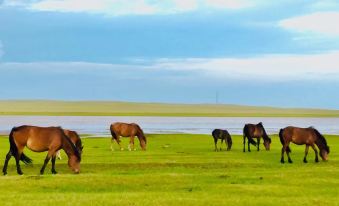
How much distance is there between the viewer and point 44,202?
1625cm

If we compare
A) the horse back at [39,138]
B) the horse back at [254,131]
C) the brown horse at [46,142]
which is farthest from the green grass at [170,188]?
the horse back at [254,131]

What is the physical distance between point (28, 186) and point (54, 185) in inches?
35.8

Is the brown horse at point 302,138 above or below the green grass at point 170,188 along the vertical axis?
above

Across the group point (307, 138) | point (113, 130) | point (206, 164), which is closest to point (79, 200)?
point (206, 164)

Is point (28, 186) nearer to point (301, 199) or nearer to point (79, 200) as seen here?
point (79, 200)

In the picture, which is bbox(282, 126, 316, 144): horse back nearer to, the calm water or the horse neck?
the horse neck

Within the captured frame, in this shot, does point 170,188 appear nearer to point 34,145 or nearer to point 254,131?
point 34,145

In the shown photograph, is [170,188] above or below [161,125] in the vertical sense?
below

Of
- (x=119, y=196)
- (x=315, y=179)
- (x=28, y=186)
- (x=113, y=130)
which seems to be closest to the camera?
(x=119, y=196)

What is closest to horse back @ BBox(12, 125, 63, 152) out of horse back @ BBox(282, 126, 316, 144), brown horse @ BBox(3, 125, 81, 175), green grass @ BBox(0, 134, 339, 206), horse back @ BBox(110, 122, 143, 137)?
brown horse @ BBox(3, 125, 81, 175)

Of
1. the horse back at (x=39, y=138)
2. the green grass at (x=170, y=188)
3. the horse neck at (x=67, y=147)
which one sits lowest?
the green grass at (x=170, y=188)

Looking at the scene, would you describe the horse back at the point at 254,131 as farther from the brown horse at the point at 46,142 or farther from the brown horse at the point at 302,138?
the brown horse at the point at 46,142

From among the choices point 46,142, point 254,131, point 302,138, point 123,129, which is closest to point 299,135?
point 302,138

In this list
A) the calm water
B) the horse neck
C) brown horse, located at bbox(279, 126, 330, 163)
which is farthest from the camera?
the calm water
